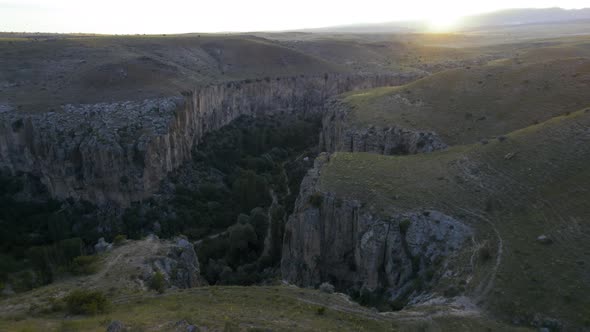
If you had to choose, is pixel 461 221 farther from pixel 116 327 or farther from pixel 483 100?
pixel 483 100

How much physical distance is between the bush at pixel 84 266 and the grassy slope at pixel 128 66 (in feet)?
130

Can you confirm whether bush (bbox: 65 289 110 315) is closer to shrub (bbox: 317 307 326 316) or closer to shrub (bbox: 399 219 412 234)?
shrub (bbox: 317 307 326 316)

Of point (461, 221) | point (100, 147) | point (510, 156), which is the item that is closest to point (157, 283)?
point (461, 221)

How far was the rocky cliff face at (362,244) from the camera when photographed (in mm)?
27156

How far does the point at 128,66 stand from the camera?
73.3 m

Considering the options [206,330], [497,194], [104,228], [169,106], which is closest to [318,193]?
[497,194]

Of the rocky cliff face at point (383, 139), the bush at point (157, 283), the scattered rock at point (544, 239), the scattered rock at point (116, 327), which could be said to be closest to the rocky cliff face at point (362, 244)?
the scattered rock at point (544, 239)

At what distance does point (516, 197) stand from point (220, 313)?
21.7 metres

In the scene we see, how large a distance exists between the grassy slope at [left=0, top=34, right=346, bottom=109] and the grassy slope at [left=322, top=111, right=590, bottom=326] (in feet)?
138

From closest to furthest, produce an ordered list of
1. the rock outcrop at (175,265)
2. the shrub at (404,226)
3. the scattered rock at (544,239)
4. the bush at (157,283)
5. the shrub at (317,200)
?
the bush at (157,283), the scattered rock at (544,239), the rock outcrop at (175,265), the shrub at (404,226), the shrub at (317,200)

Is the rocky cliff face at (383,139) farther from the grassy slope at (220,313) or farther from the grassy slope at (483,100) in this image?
the grassy slope at (220,313)

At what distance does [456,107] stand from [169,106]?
123 feet

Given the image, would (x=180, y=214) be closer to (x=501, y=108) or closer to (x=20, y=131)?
(x=20, y=131)

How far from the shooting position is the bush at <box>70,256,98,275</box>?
86.5ft
